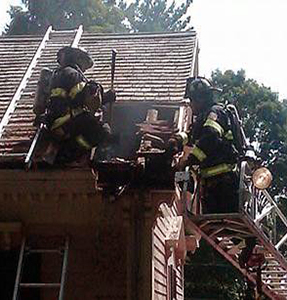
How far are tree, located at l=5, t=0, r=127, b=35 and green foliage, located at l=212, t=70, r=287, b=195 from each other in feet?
22.9

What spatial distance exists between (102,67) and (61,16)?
2020 centimetres

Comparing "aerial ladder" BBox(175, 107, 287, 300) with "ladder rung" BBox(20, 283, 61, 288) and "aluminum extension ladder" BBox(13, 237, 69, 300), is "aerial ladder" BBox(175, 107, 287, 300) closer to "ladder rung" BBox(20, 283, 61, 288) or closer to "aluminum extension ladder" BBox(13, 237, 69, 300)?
"aluminum extension ladder" BBox(13, 237, 69, 300)

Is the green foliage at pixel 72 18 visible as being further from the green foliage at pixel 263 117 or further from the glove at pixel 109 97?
the glove at pixel 109 97

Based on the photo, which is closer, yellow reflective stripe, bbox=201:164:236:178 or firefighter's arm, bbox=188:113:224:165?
firefighter's arm, bbox=188:113:224:165

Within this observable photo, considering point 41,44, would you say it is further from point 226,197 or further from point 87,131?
point 226,197

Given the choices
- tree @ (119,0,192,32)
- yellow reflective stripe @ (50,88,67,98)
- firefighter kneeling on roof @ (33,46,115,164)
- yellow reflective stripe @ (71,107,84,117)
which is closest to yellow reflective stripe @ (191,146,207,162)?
firefighter kneeling on roof @ (33,46,115,164)

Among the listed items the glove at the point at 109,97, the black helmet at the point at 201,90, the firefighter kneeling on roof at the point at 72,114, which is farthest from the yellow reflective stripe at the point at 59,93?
the black helmet at the point at 201,90

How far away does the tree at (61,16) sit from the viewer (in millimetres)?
29234

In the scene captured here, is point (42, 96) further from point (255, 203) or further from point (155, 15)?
point (155, 15)

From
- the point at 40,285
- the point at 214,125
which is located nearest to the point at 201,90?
the point at 214,125

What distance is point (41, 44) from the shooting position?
458 inches

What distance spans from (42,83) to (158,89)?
2037 mm

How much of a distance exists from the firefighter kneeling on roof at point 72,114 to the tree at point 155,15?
24780 millimetres

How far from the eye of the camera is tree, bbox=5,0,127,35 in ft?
95.9
